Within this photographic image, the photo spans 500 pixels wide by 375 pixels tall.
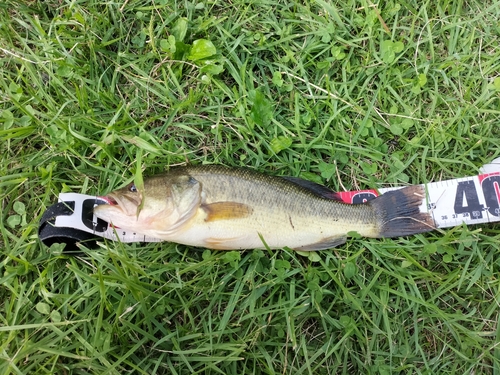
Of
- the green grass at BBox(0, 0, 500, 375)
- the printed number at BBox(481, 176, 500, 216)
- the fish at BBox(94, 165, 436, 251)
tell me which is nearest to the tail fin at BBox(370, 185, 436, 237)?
the fish at BBox(94, 165, 436, 251)

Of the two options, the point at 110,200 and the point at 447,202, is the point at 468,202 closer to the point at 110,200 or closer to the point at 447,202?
the point at 447,202

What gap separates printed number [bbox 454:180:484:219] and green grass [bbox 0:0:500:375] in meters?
0.14

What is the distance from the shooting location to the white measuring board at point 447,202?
304 cm

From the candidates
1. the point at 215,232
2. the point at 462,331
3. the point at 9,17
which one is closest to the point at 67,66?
the point at 9,17

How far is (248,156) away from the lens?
3.36 metres

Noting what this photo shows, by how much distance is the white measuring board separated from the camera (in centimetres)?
304

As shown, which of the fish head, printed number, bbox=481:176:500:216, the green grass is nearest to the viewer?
the fish head

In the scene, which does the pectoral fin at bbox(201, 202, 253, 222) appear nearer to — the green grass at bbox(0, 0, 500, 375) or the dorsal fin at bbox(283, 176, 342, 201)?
the green grass at bbox(0, 0, 500, 375)

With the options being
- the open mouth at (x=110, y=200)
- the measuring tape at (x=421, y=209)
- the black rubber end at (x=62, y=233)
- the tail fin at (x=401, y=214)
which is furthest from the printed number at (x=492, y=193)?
the black rubber end at (x=62, y=233)

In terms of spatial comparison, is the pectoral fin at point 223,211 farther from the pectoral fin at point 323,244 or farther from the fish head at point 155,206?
the pectoral fin at point 323,244

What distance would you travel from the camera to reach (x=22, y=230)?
313 cm

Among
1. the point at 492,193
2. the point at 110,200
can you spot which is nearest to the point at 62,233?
the point at 110,200

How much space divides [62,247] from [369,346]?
99.8 inches

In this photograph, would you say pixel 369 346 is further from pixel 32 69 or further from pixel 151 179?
pixel 32 69
